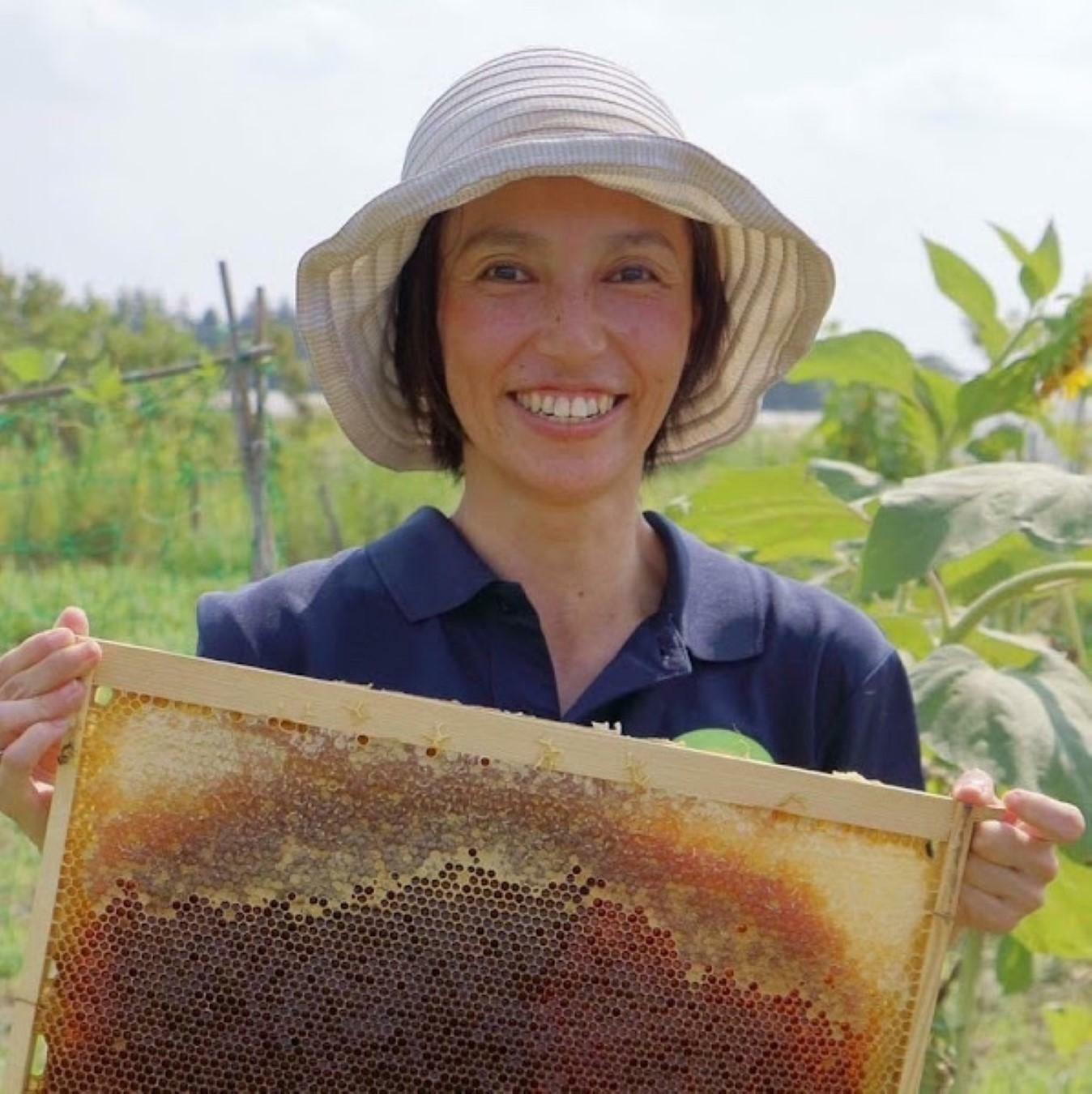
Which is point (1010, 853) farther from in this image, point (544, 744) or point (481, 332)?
point (481, 332)

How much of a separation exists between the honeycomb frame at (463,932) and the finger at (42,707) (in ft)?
0.07

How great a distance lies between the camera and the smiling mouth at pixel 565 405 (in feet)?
5.88

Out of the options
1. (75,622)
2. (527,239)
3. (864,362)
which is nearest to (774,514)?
(864,362)

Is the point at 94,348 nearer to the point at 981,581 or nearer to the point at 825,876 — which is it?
the point at 981,581

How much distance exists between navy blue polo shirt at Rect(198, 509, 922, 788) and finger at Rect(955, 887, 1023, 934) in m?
0.33

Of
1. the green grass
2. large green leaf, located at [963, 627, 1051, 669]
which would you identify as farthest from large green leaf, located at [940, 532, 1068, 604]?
the green grass

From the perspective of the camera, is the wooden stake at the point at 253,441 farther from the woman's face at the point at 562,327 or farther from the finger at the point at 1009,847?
the finger at the point at 1009,847

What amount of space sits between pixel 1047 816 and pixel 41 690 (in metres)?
0.84

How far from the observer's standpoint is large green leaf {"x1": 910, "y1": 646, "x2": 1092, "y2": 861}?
89.1 inches

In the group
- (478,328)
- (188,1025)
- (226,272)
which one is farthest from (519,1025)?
(226,272)

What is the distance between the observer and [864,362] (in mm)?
2992

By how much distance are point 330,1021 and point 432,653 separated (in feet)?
1.40

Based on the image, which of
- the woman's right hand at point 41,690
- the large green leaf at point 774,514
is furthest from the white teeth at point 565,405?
the large green leaf at point 774,514

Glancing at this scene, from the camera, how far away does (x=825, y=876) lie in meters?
1.53
